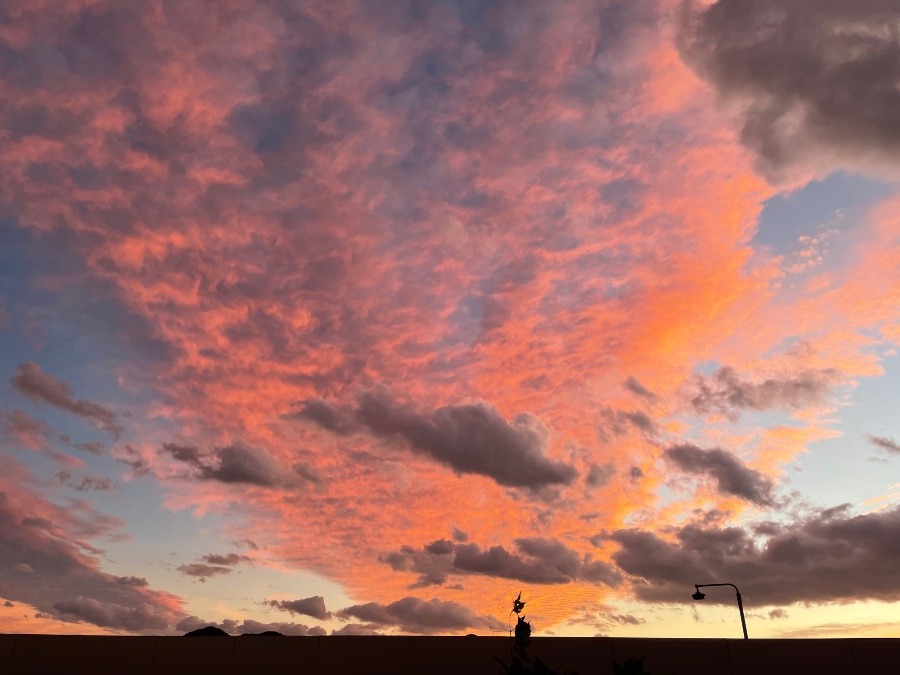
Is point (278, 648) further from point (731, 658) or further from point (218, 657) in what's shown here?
point (731, 658)

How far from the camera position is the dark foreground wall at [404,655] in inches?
759

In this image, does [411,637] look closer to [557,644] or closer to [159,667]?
[557,644]

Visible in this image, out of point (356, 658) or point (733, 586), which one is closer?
point (356, 658)

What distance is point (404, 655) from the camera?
19766mm

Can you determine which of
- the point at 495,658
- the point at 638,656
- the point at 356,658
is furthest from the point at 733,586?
the point at 356,658

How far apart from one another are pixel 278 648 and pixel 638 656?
404 inches

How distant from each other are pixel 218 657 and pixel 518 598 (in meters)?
8.74

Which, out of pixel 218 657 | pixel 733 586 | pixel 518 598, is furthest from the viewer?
pixel 733 586

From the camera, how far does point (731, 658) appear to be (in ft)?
65.5

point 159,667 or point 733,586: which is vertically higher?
point 733,586

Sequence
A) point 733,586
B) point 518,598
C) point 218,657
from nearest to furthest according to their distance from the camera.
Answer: point 518,598 < point 218,657 < point 733,586

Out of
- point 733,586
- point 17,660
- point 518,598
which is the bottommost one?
point 17,660

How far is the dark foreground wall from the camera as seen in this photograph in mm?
19281

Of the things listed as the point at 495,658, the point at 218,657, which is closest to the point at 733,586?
the point at 495,658
